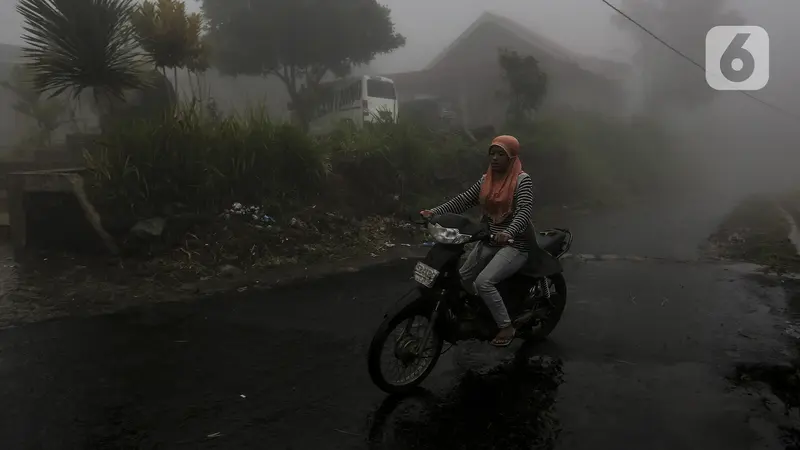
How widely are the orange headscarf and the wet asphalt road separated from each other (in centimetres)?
131

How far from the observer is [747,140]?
56562 millimetres

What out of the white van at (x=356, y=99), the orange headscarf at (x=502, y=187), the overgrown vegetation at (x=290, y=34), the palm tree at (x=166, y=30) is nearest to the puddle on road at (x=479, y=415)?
the orange headscarf at (x=502, y=187)

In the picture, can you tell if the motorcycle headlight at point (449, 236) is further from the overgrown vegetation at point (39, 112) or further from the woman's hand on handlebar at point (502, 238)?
the overgrown vegetation at point (39, 112)

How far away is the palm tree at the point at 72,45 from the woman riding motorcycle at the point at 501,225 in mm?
8559

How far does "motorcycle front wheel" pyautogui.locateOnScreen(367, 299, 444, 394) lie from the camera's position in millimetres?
4023

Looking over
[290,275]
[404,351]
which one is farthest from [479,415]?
[290,275]

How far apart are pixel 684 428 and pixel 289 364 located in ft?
9.98

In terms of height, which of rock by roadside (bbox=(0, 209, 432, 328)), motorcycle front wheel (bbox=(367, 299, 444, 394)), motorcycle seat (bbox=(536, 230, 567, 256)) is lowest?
rock by roadside (bbox=(0, 209, 432, 328))

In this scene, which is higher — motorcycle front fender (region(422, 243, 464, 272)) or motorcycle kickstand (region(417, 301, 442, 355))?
motorcycle front fender (region(422, 243, 464, 272))

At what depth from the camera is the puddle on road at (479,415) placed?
140 inches

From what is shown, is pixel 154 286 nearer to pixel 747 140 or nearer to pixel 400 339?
pixel 400 339

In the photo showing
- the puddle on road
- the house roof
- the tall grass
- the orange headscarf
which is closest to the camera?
the puddle on road

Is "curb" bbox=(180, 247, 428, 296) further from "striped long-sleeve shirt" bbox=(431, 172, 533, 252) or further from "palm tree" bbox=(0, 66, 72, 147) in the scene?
"palm tree" bbox=(0, 66, 72, 147)

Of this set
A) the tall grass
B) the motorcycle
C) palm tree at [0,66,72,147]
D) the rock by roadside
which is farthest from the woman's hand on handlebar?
palm tree at [0,66,72,147]
